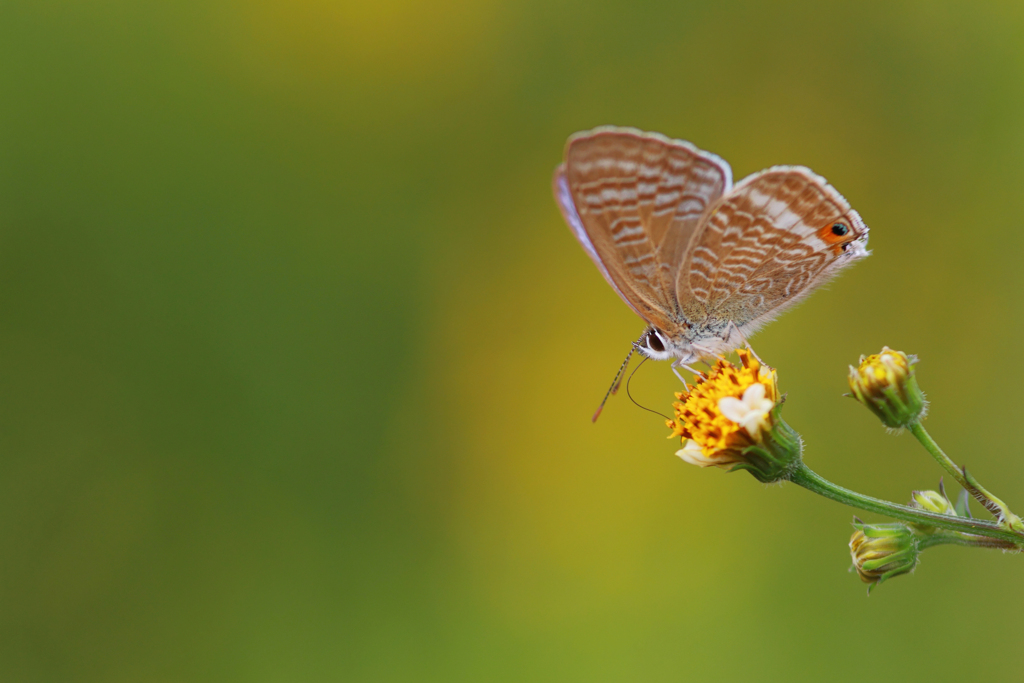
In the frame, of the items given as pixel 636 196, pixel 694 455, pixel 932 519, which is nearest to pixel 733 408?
pixel 694 455

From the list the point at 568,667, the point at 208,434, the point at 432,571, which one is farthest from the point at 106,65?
the point at 568,667

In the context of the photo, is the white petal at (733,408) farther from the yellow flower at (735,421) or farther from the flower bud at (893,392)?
the flower bud at (893,392)

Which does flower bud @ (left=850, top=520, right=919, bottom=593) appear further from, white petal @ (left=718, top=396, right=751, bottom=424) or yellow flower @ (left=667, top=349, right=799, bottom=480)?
white petal @ (left=718, top=396, right=751, bottom=424)

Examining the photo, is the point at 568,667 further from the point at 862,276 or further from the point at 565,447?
the point at 862,276

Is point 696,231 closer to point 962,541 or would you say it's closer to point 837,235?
point 837,235

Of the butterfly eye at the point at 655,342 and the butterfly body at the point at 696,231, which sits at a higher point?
the butterfly body at the point at 696,231

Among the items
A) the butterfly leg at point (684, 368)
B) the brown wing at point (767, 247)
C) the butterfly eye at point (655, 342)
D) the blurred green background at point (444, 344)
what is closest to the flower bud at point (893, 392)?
the brown wing at point (767, 247)

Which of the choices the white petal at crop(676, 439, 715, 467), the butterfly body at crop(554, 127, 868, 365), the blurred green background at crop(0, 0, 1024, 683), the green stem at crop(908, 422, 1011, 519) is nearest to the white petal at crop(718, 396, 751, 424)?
the white petal at crop(676, 439, 715, 467)

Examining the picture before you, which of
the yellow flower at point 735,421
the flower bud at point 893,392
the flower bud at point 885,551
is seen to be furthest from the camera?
the yellow flower at point 735,421
